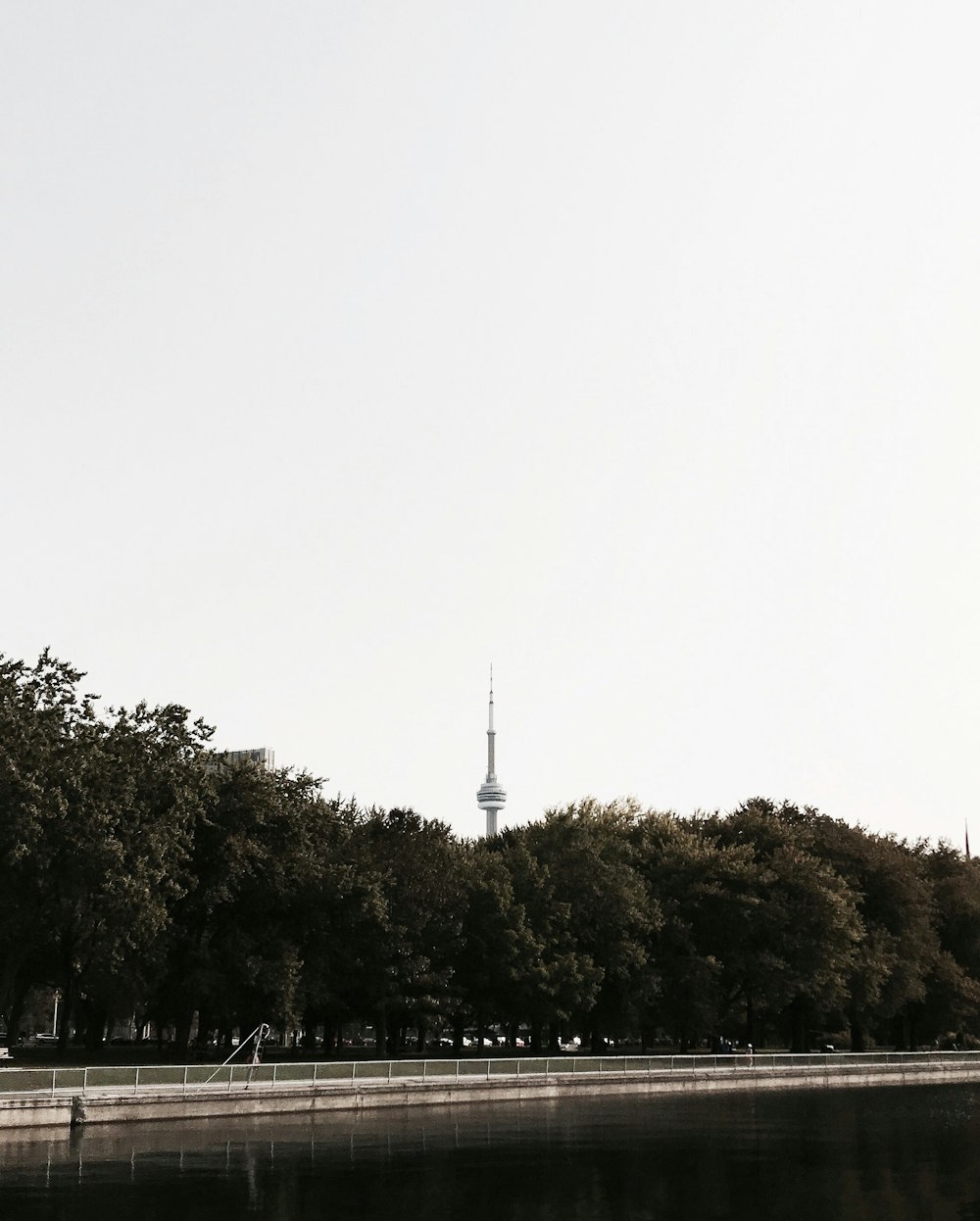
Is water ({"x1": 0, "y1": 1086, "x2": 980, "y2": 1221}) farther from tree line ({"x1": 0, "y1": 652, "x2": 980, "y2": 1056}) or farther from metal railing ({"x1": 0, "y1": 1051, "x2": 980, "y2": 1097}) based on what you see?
tree line ({"x1": 0, "y1": 652, "x2": 980, "y2": 1056})

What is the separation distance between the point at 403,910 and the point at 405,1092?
1957 cm

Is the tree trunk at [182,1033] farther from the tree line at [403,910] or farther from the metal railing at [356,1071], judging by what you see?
the metal railing at [356,1071]

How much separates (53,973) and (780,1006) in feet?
166

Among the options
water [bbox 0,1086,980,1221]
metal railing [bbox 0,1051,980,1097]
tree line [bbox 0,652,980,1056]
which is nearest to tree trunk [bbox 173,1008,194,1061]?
tree line [bbox 0,652,980,1056]

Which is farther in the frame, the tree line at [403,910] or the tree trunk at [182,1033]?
→ the tree trunk at [182,1033]

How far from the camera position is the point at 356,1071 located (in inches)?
2425

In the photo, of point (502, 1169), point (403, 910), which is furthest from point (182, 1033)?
point (502, 1169)

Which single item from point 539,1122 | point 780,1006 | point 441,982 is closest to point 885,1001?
point 780,1006

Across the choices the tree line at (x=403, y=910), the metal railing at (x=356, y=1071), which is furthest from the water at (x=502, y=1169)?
the tree line at (x=403, y=910)

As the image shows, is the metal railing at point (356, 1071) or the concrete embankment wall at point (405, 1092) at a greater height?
the metal railing at point (356, 1071)

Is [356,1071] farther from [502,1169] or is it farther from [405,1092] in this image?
[502,1169]

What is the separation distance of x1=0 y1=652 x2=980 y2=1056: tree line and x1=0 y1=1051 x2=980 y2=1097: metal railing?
8896 millimetres

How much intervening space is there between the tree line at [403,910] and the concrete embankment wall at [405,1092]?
935 centimetres

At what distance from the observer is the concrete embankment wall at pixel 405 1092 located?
50.1 meters
